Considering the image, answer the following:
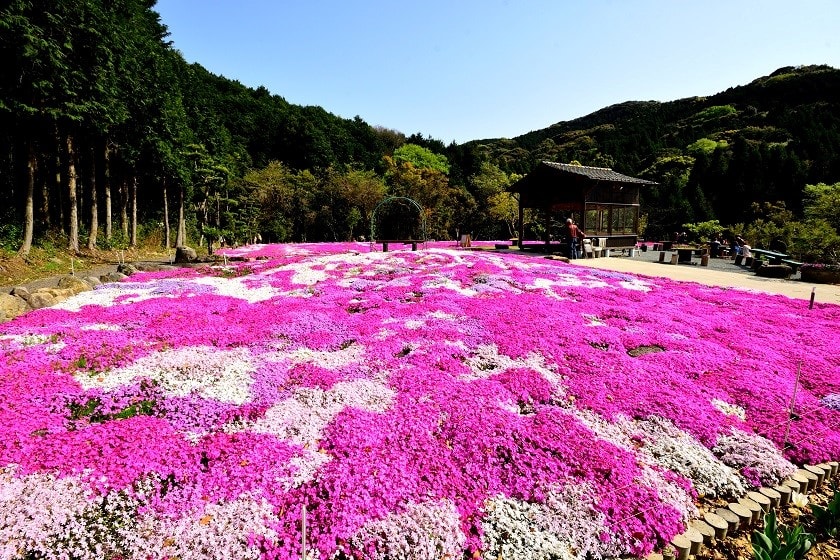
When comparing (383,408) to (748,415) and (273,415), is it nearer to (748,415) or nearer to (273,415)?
(273,415)

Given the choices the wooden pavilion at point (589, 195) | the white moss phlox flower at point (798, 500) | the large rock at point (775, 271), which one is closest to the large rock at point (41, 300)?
the white moss phlox flower at point (798, 500)

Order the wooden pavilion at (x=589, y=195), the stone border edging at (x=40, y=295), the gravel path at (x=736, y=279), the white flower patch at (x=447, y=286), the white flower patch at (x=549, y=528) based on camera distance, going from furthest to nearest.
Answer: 1. the wooden pavilion at (x=589, y=195)
2. the gravel path at (x=736, y=279)
3. the white flower patch at (x=447, y=286)
4. the stone border edging at (x=40, y=295)
5. the white flower patch at (x=549, y=528)

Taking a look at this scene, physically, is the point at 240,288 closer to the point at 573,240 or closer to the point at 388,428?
the point at 388,428

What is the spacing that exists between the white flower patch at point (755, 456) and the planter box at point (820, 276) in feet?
60.6

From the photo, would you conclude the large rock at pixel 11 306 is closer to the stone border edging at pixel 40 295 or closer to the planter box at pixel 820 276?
the stone border edging at pixel 40 295

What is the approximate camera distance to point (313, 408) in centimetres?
592

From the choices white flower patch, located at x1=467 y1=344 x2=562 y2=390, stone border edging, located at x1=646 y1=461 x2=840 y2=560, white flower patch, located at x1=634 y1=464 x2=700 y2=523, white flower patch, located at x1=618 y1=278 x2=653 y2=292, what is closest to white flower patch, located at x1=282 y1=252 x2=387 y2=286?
white flower patch, located at x1=467 y1=344 x2=562 y2=390

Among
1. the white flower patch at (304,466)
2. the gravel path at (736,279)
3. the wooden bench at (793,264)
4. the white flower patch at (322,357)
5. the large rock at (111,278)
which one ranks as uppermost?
the wooden bench at (793,264)

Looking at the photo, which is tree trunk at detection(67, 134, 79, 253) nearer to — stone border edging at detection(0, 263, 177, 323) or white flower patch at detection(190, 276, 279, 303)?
stone border edging at detection(0, 263, 177, 323)

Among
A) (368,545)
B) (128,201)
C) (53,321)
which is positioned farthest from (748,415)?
(128,201)

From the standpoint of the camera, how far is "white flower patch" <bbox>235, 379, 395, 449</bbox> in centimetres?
531

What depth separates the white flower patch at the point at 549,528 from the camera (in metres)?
3.73

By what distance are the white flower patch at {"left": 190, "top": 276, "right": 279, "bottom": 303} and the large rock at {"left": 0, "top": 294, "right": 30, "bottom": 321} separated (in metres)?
4.71

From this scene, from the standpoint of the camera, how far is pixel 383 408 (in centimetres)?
594
